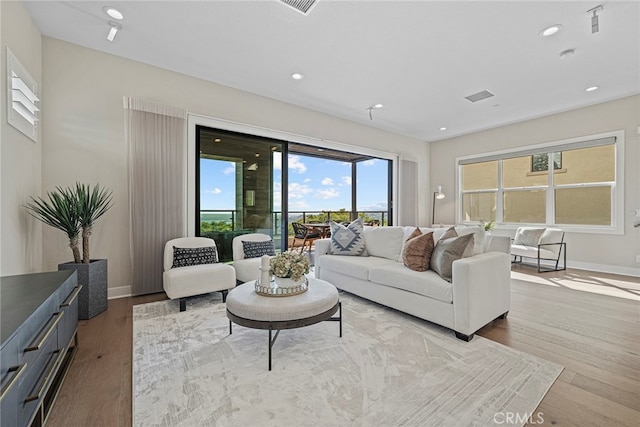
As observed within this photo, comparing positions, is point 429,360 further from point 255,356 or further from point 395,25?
point 395,25

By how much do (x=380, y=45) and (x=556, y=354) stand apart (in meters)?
3.27

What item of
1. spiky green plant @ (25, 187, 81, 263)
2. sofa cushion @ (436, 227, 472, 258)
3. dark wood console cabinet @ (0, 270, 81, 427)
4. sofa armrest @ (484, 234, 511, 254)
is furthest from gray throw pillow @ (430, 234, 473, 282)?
spiky green plant @ (25, 187, 81, 263)

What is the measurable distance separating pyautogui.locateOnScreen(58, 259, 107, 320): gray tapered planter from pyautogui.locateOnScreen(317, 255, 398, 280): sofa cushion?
2.45m

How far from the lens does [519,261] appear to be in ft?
18.3

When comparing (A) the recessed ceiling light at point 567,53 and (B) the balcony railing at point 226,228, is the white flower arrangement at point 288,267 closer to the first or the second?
(B) the balcony railing at point 226,228

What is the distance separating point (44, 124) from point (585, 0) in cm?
533

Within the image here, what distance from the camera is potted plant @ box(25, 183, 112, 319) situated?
266 centimetres

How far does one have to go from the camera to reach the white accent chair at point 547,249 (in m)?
4.82

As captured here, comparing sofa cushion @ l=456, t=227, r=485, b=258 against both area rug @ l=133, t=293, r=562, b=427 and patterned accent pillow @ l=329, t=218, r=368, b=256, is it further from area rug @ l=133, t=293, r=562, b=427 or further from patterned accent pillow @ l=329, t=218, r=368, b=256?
patterned accent pillow @ l=329, t=218, r=368, b=256

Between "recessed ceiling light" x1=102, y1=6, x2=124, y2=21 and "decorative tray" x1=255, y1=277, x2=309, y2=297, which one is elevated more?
"recessed ceiling light" x1=102, y1=6, x2=124, y2=21

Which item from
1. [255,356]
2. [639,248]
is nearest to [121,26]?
[255,356]

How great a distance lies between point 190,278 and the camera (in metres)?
2.99

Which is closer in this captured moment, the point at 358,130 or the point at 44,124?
the point at 44,124

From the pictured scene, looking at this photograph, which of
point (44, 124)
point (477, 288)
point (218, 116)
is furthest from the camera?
point (218, 116)
